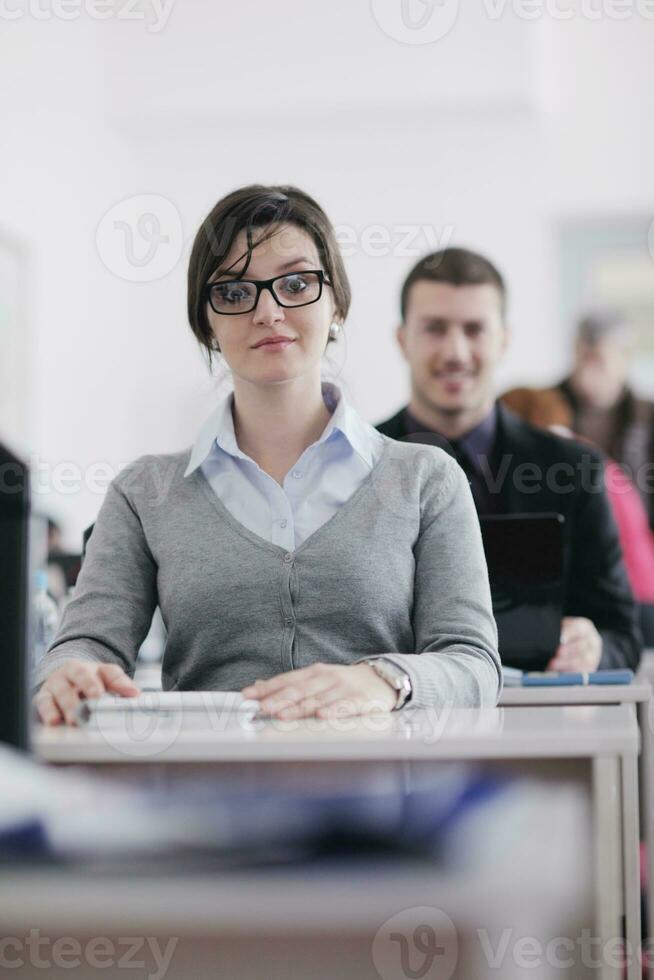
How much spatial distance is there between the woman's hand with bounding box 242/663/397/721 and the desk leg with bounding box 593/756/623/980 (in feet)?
0.85

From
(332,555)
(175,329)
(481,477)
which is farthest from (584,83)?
(332,555)

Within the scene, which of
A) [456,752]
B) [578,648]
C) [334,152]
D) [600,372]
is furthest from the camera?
[334,152]

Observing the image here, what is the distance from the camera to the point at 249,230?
159 cm

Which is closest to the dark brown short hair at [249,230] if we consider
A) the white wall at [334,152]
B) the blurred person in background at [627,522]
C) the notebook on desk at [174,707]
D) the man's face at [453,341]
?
the notebook on desk at [174,707]

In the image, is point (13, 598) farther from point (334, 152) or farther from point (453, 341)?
point (334, 152)

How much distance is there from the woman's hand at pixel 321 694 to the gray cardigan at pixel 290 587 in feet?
0.69

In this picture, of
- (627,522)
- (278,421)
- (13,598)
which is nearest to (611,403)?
(627,522)

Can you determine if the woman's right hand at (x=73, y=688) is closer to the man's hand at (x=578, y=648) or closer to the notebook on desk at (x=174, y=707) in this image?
the notebook on desk at (x=174, y=707)

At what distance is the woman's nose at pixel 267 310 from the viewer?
1.56 m

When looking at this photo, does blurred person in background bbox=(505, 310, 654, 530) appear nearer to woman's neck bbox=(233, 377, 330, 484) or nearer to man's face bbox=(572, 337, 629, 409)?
man's face bbox=(572, 337, 629, 409)

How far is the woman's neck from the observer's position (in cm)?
164

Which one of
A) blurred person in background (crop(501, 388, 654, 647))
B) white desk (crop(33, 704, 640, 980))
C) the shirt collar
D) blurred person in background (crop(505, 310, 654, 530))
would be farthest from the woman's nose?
blurred person in background (crop(505, 310, 654, 530))

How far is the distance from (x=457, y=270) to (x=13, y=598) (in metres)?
1.90

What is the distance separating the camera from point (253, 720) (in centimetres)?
123
